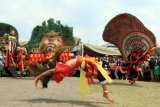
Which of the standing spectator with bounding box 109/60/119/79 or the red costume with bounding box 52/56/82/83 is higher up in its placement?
the standing spectator with bounding box 109/60/119/79

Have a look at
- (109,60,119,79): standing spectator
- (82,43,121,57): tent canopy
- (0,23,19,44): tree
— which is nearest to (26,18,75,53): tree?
(109,60,119,79): standing spectator

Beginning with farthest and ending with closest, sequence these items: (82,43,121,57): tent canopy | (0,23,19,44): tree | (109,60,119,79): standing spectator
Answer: (82,43,121,57): tent canopy → (0,23,19,44): tree → (109,60,119,79): standing spectator

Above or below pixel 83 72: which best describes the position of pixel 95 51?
above

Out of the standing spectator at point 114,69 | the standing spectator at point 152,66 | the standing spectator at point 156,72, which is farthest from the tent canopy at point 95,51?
the standing spectator at point 156,72

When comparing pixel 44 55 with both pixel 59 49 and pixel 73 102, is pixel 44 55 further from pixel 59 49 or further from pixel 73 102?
pixel 73 102

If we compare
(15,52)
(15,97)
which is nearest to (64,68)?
(15,97)

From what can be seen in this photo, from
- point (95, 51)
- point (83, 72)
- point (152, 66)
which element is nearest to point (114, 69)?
point (152, 66)

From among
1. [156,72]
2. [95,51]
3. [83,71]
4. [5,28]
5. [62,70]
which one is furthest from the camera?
[95,51]

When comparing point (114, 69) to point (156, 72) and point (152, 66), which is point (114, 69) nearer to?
point (152, 66)

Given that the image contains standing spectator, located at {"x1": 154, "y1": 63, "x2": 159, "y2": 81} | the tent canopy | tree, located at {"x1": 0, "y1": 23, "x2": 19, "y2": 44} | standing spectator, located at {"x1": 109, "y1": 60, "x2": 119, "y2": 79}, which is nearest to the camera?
standing spectator, located at {"x1": 154, "y1": 63, "x2": 159, "y2": 81}

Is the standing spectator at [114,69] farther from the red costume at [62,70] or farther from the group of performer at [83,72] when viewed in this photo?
the red costume at [62,70]

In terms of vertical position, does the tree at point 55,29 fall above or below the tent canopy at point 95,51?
below

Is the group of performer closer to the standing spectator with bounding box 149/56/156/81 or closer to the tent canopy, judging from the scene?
the standing spectator with bounding box 149/56/156/81

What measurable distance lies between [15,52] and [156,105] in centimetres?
1272
